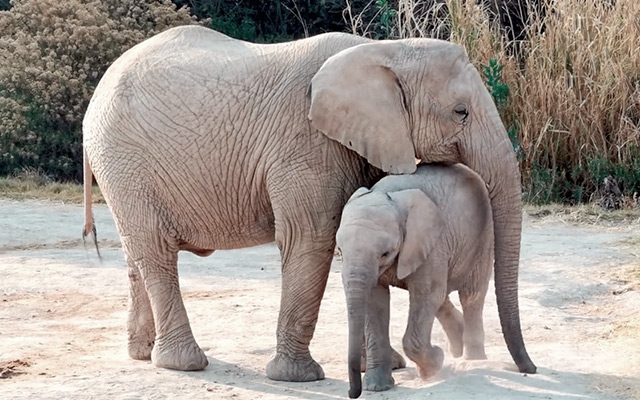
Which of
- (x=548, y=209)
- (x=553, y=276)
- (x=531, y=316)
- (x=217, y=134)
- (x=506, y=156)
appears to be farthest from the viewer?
(x=548, y=209)

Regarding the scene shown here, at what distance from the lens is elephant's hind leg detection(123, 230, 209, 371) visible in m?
6.87

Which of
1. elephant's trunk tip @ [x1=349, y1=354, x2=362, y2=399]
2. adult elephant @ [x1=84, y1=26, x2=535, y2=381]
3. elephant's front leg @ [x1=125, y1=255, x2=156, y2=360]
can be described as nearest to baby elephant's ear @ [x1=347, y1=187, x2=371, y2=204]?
adult elephant @ [x1=84, y1=26, x2=535, y2=381]

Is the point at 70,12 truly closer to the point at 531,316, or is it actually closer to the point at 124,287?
the point at 124,287

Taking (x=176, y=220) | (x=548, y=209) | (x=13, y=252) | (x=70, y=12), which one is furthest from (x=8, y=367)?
(x=70, y=12)

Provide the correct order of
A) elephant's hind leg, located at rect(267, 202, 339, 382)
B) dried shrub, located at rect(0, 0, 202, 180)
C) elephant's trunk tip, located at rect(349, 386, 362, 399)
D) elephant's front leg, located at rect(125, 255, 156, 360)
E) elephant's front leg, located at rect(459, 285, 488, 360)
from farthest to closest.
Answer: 1. dried shrub, located at rect(0, 0, 202, 180)
2. elephant's front leg, located at rect(125, 255, 156, 360)
3. elephant's front leg, located at rect(459, 285, 488, 360)
4. elephant's hind leg, located at rect(267, 202, 339, 382)
5. elephant's trunk tip, located at rect(349, 386, 362, 399)

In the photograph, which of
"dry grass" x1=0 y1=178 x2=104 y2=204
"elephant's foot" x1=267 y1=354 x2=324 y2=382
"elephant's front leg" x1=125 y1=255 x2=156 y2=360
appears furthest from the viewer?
"dry grass" x1=0 y1=178 x2=104 y2=204

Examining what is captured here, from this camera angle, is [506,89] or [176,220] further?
[506,89]

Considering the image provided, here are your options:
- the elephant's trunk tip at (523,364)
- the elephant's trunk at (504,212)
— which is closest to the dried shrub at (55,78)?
the elephant's trunk at (504,212)

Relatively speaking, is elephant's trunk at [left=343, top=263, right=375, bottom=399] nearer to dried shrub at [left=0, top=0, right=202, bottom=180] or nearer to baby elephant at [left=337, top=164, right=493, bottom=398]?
baby elephant at [left=337, top=164, right=493, bottom=398]

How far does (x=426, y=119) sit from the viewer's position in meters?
6.18

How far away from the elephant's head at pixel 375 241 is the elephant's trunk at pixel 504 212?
0.31 meters

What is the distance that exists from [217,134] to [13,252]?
4.87m

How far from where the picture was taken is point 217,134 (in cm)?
659

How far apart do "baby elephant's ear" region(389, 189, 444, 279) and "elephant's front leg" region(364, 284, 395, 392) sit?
25cm
